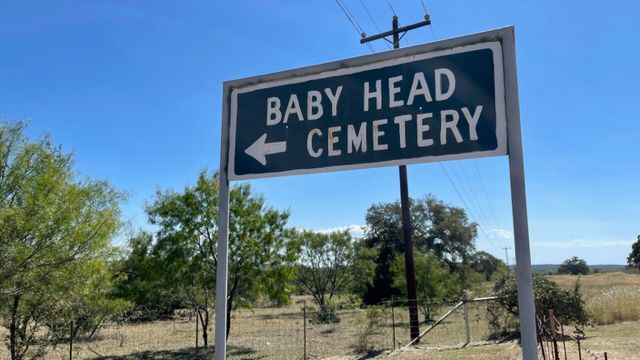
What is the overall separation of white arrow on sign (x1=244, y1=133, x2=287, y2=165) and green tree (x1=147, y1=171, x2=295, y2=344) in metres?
11.9

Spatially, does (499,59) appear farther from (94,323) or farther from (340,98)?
(94,323)

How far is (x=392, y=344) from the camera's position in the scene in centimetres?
1432

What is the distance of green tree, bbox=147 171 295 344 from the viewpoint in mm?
14289

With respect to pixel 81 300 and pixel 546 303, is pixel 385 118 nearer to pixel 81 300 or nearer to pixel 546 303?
pixel 81 300

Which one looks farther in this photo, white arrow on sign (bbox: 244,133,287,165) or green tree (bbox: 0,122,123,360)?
green tree (bbox: 0,122,123,360)

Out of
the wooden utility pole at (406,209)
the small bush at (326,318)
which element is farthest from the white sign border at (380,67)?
the small bush at (326,318)

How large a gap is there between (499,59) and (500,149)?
1.33 ft

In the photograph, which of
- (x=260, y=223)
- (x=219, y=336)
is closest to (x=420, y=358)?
(x=260, y=223)

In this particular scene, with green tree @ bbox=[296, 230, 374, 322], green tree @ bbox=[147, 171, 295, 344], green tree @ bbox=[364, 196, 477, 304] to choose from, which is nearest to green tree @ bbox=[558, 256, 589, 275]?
green tree @ bbox=[364, 196, 477, 304]

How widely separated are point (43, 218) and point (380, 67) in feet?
20.7

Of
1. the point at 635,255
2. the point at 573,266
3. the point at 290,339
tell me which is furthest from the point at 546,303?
the point at 573,266

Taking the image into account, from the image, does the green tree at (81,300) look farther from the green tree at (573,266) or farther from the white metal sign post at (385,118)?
the green tree at (573,266)

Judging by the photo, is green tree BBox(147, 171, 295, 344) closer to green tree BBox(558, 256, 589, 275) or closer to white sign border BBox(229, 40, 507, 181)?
white sign border BBox(229, 40, 507, 181)

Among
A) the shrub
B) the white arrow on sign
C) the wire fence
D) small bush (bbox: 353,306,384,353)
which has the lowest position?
the wire fence
